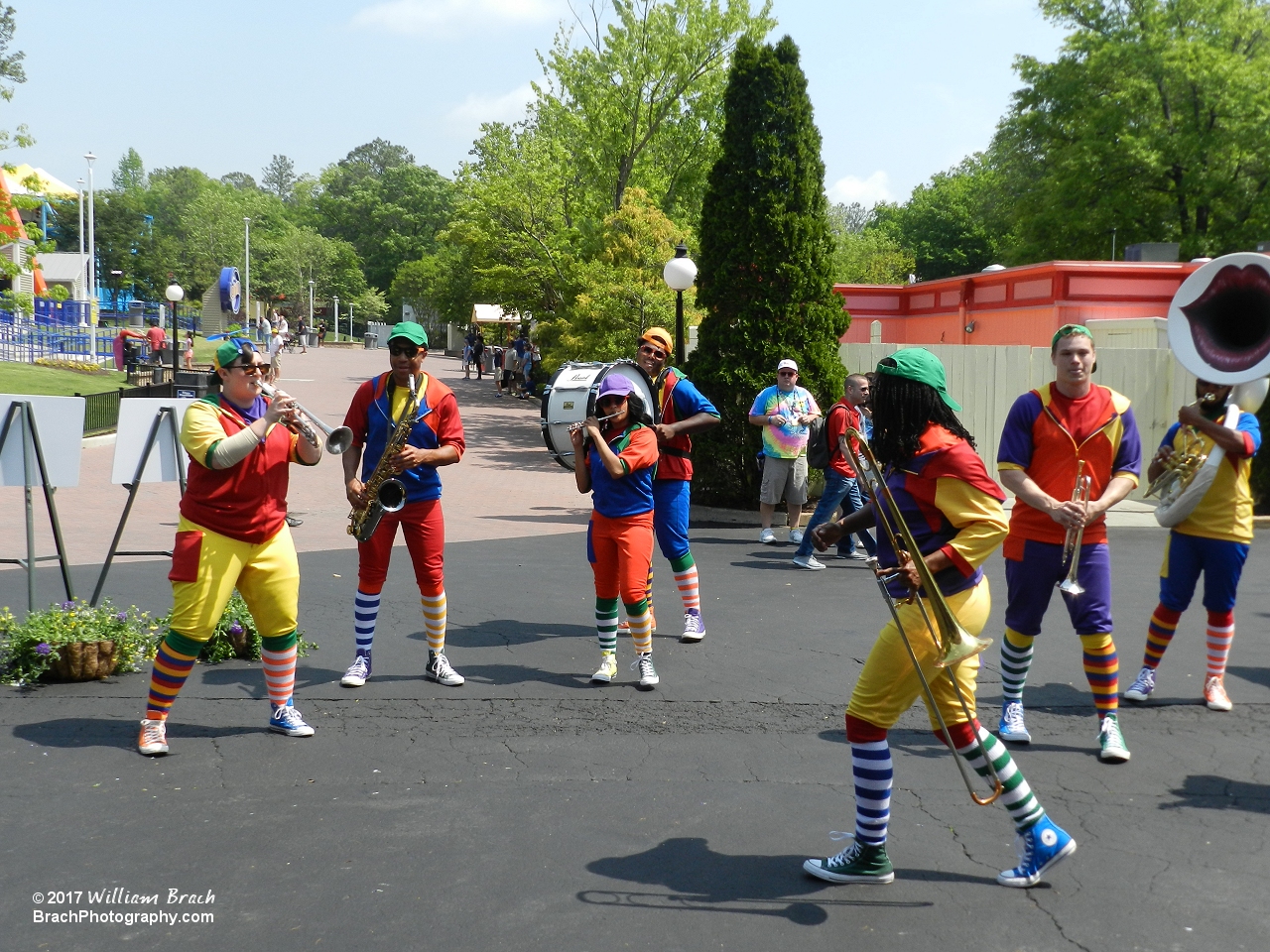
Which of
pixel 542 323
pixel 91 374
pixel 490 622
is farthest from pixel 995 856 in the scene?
pixel 91 374

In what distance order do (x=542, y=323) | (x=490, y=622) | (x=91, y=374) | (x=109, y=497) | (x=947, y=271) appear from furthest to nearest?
(x=947, y=271), (x=91, y=374), (x=542, y=323), (x=109, y=497), (x=490, y=622)

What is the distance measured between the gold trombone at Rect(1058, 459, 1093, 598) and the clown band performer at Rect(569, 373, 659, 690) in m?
2.23

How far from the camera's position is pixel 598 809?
465 cm

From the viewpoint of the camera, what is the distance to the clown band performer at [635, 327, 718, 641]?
24.4ft

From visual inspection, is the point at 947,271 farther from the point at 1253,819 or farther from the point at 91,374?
the point at 1253,819

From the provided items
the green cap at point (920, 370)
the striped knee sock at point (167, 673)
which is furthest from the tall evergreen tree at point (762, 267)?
the green cap at point (920, 370)

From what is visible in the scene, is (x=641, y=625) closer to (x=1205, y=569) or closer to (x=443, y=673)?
(x=443, y=673)

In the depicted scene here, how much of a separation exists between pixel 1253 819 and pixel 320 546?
8848 mm

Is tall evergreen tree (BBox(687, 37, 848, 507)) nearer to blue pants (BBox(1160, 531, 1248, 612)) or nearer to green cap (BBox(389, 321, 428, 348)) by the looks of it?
blue pants (BBox(1160, 531, 1248, 612))

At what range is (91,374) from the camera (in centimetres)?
3319

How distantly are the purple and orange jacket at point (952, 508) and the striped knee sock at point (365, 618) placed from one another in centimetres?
342

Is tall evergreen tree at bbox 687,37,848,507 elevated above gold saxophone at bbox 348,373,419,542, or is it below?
above

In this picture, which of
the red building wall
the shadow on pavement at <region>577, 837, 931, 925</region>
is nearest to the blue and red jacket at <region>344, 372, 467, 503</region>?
the shadow on pavement at <region>577, 837, 931, 925</region>

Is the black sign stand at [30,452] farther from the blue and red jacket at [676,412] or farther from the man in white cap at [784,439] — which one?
the man in white cap at [784,439]
